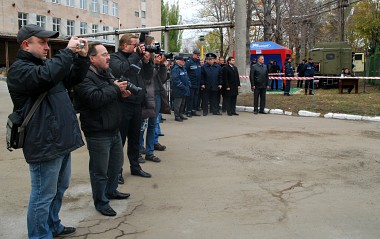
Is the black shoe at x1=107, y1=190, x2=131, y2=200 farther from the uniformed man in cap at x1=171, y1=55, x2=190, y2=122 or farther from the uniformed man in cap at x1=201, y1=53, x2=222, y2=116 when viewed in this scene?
the uniformed man in cap at x1=201, y1=53, x2=222, y2=116

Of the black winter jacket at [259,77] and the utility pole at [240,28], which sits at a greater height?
the utility pole at [240,28]

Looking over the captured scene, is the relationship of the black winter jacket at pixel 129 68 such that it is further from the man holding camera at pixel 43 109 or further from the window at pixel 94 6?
the window at pixel 94 6

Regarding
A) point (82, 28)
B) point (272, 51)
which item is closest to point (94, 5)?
point (82, 28)

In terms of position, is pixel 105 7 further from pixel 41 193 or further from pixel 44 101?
pixel 41 193

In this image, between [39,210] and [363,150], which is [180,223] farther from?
[363,150]

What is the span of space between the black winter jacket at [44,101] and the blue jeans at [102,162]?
740mm

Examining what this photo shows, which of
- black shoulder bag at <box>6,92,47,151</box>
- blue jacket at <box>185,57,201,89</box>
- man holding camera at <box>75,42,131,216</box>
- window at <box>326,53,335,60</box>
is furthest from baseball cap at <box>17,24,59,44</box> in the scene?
window at <box>326,53,335,60</box>

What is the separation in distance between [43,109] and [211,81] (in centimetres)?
988

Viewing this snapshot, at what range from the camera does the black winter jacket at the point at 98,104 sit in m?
3.93

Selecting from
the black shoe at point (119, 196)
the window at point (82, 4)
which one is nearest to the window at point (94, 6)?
the window at point (82, 4)

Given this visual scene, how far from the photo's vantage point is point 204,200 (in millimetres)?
4832

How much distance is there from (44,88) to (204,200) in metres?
2.52

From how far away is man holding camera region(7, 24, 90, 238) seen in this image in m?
3.05

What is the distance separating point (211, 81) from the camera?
504 inches
